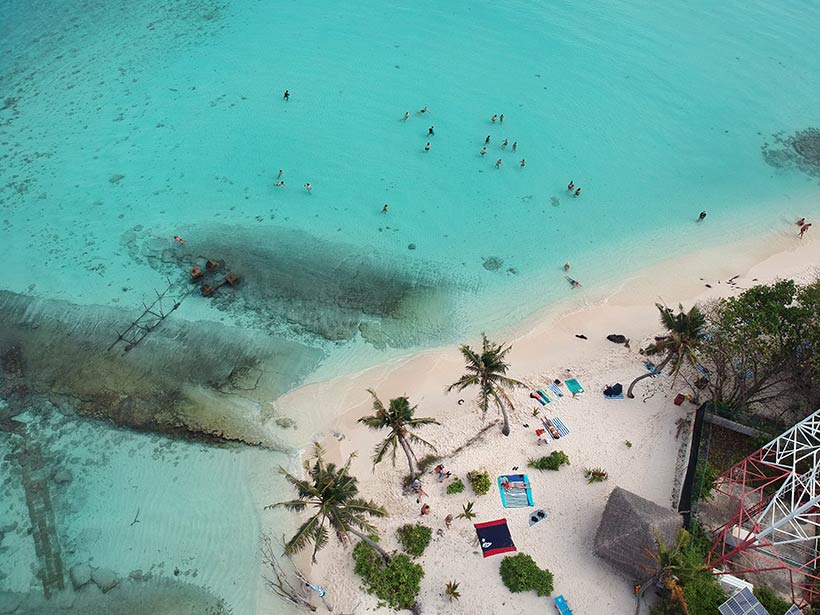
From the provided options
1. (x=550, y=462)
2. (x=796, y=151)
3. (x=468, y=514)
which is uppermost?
(x=796, y=151)

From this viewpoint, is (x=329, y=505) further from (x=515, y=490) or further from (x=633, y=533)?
(x=633, y=533)

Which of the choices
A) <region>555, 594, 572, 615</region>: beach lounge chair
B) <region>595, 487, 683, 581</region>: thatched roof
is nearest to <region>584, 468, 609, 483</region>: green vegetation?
<region>595, 487, 683, 581</region>: thatched roof

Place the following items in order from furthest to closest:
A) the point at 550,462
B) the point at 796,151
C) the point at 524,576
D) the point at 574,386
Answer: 1. the point at 796,151
2. the point at 574,386
3. the point at 550,462
4. the point at 524,576

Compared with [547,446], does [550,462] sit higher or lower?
higher

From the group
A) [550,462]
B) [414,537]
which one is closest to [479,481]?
[550,462]

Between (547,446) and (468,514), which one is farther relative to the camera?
(547,446)

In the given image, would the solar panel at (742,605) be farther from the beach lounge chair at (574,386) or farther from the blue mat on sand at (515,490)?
the beach lounge chair at (574,386)

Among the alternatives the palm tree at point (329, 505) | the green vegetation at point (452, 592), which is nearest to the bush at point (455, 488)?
the green vegetation at point (452, 592)
